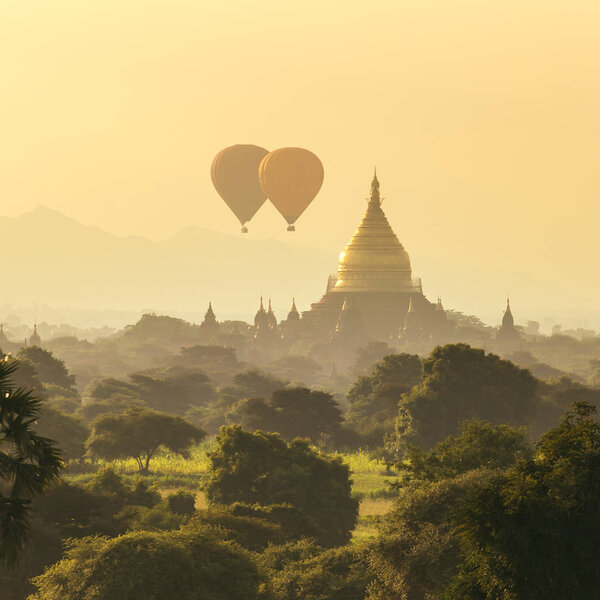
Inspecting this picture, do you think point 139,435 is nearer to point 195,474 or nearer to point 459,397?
point 195,474

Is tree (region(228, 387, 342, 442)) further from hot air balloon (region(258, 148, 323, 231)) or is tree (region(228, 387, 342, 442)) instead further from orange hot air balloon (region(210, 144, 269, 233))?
orange hot air balloon (region(210, 144, 269, 233))

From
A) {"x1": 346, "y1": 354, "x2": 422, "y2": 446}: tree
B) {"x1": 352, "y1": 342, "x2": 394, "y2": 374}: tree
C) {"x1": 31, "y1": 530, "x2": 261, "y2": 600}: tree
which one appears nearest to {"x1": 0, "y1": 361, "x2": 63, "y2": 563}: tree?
{"x1": 31, "y1": 530, "x2": 261, "y2": 600}: tree

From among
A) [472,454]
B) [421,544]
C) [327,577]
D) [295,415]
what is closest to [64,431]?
[295,415]

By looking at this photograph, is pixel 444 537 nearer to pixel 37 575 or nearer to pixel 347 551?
pixel 347 551

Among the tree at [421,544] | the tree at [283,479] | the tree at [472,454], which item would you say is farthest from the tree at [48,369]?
the tree at [421,544]

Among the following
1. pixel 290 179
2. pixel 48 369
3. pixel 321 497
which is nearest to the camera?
pixel 321 497

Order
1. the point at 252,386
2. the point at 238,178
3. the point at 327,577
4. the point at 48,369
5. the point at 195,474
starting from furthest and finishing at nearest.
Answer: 1. the point at 238,178
2. the point at 252,386
3. the point at 48,369
4. the point at 195,474
5. the point at 327,577
